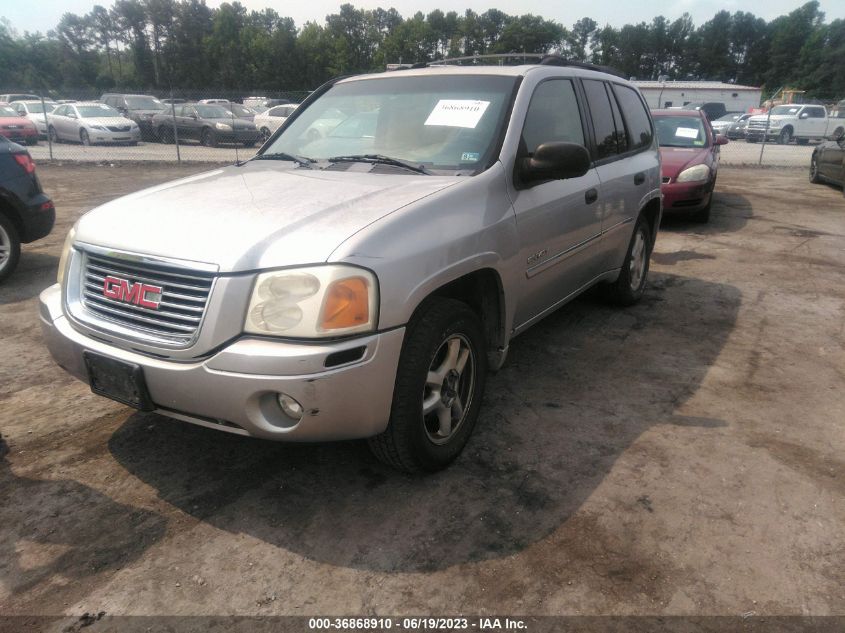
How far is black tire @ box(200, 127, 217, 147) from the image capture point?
20.8 m

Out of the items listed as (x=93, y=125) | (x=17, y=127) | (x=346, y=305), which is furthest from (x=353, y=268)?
(x=17, y=127)

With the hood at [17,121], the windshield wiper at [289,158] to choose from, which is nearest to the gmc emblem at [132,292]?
the windshield wiper at [289,158]

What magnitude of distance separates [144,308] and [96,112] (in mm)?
21991

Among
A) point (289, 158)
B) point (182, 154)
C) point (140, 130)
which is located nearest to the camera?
point (289, 158)

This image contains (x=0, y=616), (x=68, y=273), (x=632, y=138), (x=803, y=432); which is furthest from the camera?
(x=632, y=138)

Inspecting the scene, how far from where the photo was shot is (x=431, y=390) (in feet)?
9.20

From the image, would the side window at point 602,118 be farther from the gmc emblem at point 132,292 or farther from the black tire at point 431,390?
the gmc emblem at point 132,292

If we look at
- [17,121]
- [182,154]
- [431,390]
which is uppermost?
[17,121]

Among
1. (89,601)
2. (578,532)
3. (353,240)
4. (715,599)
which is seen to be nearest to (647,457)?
(578,532)

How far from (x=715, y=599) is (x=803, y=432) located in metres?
1.60

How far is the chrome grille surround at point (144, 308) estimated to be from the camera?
2363 millimetres

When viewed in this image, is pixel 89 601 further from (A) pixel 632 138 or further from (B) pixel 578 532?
(A) pixel 632 138

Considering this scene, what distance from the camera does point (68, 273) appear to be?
2.84 meters

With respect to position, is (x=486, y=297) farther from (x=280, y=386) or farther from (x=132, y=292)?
(x=132, y=292)
